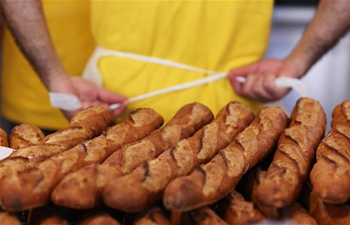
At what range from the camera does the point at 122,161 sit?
3.88 ft

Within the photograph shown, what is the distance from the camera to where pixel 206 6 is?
1854 mm

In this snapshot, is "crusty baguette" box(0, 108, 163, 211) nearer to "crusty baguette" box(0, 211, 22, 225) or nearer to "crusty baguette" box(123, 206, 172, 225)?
"crusty baguette" box(0, 211, 22, 225)

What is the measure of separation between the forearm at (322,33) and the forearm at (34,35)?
0.84 meters

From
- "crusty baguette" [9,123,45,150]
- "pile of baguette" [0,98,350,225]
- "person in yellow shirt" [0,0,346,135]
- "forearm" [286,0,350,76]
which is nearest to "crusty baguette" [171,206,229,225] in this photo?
"pile of baguette" [0,98,350,225]

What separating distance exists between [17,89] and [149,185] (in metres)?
1.40

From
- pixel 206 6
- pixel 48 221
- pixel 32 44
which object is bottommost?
pixel 48 221

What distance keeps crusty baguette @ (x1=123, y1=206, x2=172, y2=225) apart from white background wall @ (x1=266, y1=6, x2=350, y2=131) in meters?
3.25

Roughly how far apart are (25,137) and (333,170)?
2.53ft

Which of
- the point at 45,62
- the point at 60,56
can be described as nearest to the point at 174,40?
the point at 45,62

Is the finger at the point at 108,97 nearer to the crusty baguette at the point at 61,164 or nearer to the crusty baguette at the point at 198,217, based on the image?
the crusty baguette at the point at 61,164

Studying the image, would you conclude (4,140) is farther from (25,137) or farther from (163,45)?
(163,45)

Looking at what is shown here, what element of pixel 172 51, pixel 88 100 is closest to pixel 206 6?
pixel 172 51

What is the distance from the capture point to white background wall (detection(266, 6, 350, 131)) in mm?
4141

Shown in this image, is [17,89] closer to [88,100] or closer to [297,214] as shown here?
[88,100]
